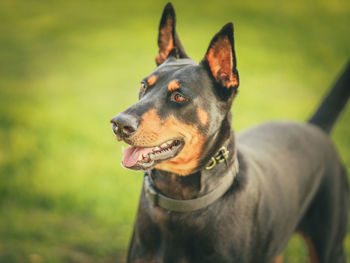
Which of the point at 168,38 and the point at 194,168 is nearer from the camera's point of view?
the point at 194,168

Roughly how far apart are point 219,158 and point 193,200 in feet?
1.09

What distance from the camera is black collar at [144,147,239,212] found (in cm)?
268

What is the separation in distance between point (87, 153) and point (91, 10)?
964 centimetres

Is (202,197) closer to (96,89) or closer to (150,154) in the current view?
(150,154)

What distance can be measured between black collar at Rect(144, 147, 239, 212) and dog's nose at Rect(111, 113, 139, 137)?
1.72 feet

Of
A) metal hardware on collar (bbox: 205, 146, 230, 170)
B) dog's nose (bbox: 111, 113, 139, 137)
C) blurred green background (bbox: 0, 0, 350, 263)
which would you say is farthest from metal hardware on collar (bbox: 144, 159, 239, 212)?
blurred green background (bbox: 0, 0, 350, 263)

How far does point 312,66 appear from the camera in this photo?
11.4 m

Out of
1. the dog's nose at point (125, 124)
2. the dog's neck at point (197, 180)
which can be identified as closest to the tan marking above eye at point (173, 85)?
the dog's nose at point (125, 124)

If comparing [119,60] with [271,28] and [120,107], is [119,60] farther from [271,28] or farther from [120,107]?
[271,28]

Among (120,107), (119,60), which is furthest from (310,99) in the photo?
(119,60)

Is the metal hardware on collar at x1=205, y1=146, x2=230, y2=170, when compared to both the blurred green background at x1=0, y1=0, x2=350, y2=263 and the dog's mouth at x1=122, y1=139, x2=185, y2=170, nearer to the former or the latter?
the dog's mouth at x1=122, y1=139, x2=185, y2=170

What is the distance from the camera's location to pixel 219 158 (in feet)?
8.96

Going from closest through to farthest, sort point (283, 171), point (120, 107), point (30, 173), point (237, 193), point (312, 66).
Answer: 1. point (237, 193)
2. point (283, 171)
3. point (30, 173)
4. point (120, 107)
5. point (312, 66)

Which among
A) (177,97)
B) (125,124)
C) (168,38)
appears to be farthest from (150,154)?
(168,38)
